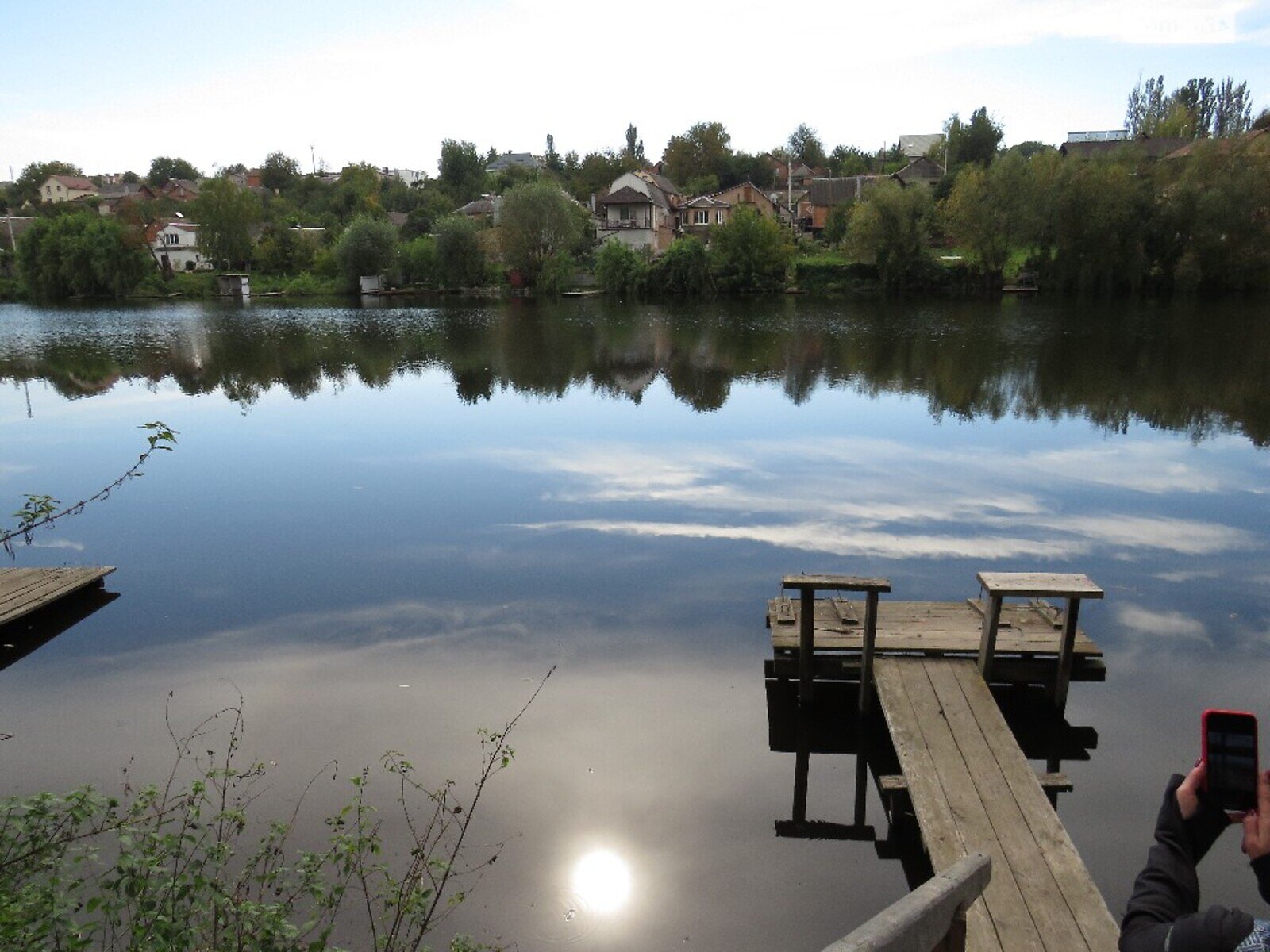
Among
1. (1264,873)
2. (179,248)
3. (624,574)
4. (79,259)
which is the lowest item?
(624,574)

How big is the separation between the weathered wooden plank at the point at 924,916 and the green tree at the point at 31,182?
18063 centimetres

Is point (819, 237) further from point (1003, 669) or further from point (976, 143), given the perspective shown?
point (1003, 669)

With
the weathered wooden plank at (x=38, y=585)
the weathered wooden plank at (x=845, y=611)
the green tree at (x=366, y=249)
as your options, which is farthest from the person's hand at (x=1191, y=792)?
the green tree at (x=366, y=249)

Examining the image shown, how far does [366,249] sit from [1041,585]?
273ft

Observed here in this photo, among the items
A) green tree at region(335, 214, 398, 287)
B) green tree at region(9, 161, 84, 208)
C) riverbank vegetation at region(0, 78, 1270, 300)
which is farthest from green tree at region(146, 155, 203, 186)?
green tree at region(335, 214, 398, 287)

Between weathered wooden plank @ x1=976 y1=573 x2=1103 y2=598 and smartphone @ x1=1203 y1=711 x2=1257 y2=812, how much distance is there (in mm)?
5878

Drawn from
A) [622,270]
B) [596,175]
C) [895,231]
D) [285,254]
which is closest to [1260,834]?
[895,231]

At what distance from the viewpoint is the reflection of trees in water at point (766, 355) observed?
2745 cm

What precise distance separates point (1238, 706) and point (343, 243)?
8479 centimetres

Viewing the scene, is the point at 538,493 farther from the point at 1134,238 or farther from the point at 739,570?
the point at 1134,238

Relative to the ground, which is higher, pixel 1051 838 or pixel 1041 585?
pixel 1041 585

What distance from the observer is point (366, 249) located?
82.8 m

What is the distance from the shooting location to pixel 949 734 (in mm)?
8078

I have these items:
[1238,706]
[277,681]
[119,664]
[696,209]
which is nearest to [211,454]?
[119,664]
